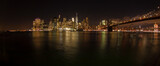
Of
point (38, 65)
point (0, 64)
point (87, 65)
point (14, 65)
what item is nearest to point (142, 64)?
point (87, 65)

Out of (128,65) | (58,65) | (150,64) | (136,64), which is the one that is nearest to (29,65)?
(58,65)

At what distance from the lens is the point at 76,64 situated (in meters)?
6.87

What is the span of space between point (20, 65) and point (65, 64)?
2066 millimetres

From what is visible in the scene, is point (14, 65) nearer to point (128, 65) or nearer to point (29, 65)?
point (29, 65)

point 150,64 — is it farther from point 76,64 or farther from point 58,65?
point 58,65

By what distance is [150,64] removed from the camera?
6898 millimetres

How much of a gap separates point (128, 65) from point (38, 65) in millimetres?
4196

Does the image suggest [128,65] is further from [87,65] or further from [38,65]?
[38,65]

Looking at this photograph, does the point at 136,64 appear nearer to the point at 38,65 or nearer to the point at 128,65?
the point at 128,65

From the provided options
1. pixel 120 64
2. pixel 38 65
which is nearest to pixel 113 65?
pixel 120 64

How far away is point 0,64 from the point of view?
265 inches

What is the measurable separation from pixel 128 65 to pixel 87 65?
1.93m

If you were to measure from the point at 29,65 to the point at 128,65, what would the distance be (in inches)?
182

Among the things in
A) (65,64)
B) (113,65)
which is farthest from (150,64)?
(65,64)
